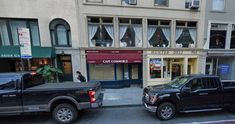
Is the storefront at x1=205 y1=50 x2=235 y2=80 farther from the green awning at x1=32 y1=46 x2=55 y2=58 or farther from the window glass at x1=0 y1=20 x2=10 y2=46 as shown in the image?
the window glass at x1=0 y1=20 x2=10 y2=46

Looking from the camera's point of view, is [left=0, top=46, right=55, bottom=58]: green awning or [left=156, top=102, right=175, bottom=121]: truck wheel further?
[left=0, top=46, right=55, bottom=58]: green awning

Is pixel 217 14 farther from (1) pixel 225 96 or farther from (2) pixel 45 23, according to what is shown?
(2) pixel 45 23

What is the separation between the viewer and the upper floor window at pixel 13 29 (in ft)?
31.6

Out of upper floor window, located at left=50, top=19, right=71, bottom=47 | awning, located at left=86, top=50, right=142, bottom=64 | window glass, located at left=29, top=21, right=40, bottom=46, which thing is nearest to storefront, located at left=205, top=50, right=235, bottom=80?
awning, located at left=86, top=50, right=142, bottom=64

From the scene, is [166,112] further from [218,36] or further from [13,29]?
[13,29]

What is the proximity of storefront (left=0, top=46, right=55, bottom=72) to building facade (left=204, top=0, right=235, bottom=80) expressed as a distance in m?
12.5

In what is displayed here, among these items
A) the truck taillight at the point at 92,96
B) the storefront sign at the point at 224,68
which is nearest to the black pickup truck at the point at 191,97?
the truck taillight at the point at 92,96

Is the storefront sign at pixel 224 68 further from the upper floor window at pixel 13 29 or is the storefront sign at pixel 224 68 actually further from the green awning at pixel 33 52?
the upper floor window at pixel 13 29

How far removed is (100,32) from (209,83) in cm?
773

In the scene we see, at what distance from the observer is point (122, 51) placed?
1045 centimetres

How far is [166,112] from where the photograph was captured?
5.54 metres

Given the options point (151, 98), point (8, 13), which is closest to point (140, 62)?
point (151, 98)

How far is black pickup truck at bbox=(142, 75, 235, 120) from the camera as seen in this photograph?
18.1ft

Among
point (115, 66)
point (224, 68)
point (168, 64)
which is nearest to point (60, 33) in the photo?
point (115, 66)
